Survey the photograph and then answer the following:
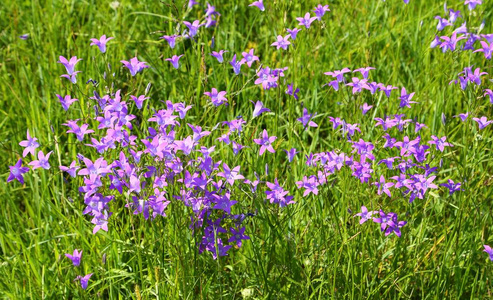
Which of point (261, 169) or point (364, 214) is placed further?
point (261, 169)

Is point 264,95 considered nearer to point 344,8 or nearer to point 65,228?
point 344,8

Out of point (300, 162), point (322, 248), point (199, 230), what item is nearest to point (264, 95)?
point (300, 162)

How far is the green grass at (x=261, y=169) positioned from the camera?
234 cm

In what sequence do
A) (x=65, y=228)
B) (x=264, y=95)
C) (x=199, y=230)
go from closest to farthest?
(x=199, y=230) < (x=65, y=228) < (x=264, y=95)

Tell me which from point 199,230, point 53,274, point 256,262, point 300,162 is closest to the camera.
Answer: point 199,230

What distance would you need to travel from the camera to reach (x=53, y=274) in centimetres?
252

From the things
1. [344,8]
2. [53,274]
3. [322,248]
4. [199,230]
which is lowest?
[53,274]

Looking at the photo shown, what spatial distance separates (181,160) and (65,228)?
88 centimetres

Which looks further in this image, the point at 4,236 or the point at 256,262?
the point at 4,236

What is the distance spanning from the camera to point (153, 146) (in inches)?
78.7

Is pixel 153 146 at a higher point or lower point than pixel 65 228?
higher

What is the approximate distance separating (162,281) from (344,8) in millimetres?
2261

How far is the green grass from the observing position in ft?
7.67

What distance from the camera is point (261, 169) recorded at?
280cm
